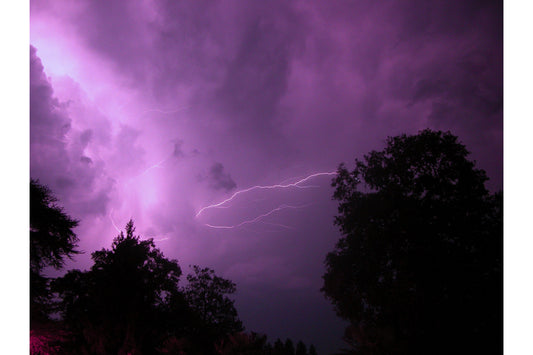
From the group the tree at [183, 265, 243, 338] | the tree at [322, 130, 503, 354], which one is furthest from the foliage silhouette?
the tree at [322, 130, 503, 354]

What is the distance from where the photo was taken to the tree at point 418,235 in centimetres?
955

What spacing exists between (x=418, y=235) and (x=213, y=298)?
64.7ft

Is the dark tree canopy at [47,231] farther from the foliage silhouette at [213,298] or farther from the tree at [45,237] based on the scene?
the foliage silhouette at [213,298]

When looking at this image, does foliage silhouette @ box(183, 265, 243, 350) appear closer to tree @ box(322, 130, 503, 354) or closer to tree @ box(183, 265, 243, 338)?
tree @ box(183, 265, 243, 338)

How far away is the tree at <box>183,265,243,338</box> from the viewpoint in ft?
81.1

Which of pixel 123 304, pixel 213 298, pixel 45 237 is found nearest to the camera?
pixel 45 237

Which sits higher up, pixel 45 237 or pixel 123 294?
pixel 45 237

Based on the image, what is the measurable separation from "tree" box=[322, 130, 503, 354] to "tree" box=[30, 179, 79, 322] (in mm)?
9538

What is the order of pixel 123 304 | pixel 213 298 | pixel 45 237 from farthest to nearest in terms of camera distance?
1. pixel 213 298
2. pixel 123 304
3. pixel 45 237

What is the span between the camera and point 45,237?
942 centimetres

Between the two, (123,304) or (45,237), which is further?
(123,304)

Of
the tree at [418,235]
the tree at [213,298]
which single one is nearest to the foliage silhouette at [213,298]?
the tree at [213,298]

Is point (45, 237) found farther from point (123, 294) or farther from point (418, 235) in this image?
point (418, 235)

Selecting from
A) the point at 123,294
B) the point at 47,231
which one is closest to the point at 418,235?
the point at 47,231
